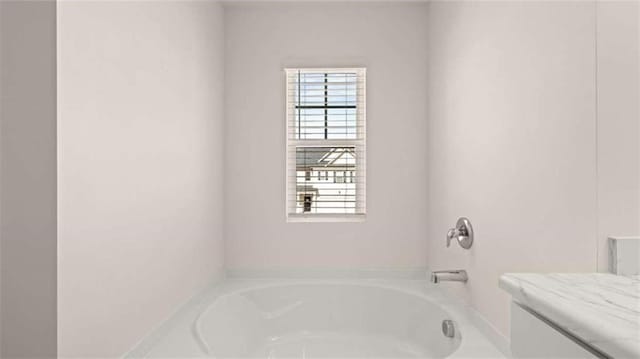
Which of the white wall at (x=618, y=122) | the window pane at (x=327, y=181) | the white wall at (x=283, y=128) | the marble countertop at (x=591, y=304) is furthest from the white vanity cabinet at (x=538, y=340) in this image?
the window pane at (x=327, y=181)

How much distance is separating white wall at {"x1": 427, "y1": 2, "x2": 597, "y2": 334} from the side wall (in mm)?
1480

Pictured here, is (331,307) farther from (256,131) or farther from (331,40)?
(331,40)

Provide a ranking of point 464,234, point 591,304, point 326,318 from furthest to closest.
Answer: point 326,318, point 464,234, point 591,304

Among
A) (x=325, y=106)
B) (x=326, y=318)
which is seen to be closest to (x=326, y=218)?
(x=326, y=318)

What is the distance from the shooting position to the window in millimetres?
2713

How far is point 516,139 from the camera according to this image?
1.42 meters

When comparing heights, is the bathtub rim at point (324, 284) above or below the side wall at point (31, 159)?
below

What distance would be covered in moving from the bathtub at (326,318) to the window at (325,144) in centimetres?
53

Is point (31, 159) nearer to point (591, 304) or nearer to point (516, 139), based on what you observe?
point (591, 304)

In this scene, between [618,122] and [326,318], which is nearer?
[618,122]

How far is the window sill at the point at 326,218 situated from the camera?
2.65 metres

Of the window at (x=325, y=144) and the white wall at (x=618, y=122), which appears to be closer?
the white wall at (x=618, y=122)

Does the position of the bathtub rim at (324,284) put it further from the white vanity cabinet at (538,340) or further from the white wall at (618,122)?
the white vanity cabinet at (538,340)

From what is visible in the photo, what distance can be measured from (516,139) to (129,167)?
4.76 feet
